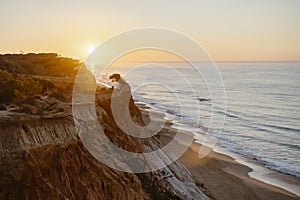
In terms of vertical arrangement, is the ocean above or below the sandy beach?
above

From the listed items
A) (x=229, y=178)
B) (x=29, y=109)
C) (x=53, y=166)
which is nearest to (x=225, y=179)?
(x=229, y=178)

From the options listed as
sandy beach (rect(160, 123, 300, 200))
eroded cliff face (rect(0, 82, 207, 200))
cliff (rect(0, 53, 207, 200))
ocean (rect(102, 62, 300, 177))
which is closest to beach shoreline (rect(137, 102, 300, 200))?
sandy beach (rect(160, 123, 300, 200))

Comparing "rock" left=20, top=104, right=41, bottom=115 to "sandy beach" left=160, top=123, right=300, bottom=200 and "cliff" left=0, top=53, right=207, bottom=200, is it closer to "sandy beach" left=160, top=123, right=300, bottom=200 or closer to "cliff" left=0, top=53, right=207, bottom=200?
"cliff" left=0, top=53, right=207, bottom=200

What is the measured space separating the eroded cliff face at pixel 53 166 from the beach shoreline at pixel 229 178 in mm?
8919

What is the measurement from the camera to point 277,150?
1347 inches

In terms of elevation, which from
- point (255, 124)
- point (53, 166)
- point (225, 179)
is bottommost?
point (225, 179)

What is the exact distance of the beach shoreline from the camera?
71.5 feet

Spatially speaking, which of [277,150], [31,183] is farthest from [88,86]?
[277,150]

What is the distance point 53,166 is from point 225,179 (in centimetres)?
1663

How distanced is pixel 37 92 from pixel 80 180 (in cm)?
721

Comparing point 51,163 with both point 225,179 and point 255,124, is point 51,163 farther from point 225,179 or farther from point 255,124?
point 255,124

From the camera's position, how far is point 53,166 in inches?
424

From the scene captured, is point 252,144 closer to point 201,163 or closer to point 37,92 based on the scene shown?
point 201,163

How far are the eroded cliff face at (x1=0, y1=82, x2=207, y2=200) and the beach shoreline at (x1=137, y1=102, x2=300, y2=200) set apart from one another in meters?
8.92
